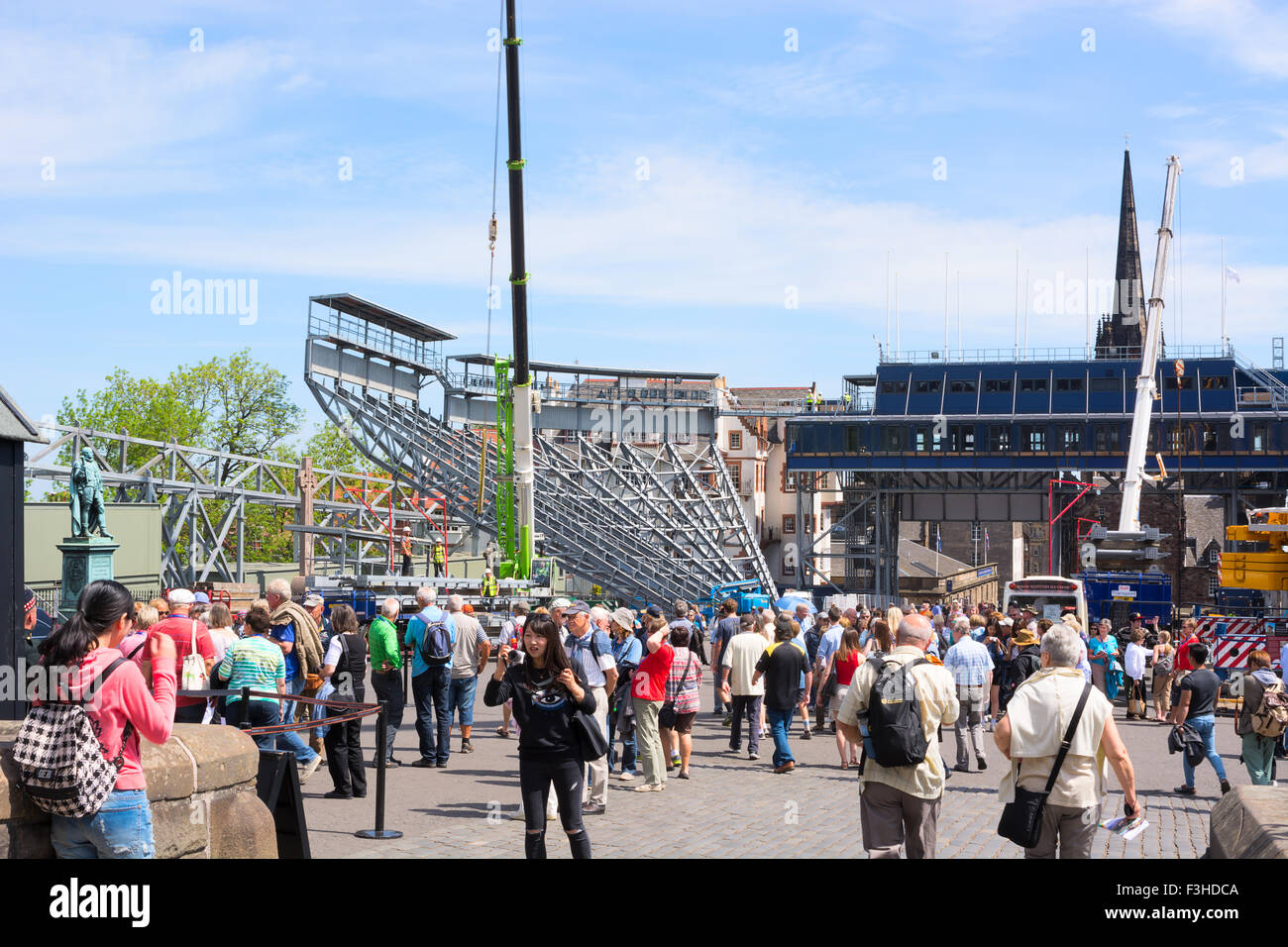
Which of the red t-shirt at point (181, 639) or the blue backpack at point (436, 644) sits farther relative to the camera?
the blue backpack at point (436, 644)

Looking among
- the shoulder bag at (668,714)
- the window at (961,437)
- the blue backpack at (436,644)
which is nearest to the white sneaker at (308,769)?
the blue backpack at (436,644)

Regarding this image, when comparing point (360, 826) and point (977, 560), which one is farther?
point (977, 560)

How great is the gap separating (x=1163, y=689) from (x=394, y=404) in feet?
116

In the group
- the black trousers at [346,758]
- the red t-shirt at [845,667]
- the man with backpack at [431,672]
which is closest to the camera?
the black trousers at [346,758]

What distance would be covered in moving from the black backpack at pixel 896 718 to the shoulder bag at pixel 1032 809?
0.61 meters

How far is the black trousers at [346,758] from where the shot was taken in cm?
1110

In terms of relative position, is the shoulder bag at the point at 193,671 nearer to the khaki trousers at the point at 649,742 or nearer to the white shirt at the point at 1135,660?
the khaki trousers at the point at 649,742

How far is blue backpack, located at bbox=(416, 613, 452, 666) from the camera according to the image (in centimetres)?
1340

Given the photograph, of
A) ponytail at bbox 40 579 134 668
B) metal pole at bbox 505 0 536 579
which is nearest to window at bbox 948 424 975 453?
metal pole at bbox 505 0 536 579

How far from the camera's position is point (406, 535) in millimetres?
Answer: 48812
